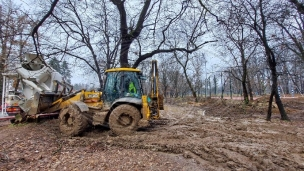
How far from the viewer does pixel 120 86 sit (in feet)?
26.1

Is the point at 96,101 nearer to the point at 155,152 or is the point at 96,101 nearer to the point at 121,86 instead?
the point at 121,86

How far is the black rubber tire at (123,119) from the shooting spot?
7.39 m

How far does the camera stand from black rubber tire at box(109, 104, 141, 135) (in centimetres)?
739

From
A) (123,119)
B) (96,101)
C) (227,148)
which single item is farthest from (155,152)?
(96,101)

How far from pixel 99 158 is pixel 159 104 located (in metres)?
4.44

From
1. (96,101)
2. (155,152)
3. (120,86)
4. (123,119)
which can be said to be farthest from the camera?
(96,101)

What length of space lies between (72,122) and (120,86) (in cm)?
194

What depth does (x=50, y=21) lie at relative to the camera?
34.0 ft

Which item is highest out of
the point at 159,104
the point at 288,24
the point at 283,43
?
the point at 288,24

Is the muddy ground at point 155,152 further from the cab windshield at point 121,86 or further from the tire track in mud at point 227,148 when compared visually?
the cab windshield at point 121,86

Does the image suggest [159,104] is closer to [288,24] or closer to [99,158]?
[99,158]

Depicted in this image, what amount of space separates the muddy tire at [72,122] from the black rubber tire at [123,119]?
0.88 meters

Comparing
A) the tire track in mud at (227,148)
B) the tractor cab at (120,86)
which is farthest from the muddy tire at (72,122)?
the tire track in mud at (227,148)

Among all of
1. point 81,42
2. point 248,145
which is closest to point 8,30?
point 248,145
